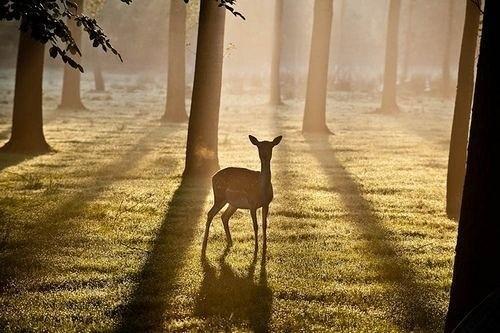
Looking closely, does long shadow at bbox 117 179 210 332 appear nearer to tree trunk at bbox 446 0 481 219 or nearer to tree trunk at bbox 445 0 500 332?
tree trunk at bbox 445 0 500 332

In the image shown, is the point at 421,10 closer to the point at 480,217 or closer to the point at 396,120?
the point at 396,120

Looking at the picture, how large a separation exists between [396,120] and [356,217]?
2161 cm

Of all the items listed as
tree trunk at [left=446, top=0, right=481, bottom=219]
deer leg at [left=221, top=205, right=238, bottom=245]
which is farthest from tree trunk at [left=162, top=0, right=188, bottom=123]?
deer leg at [left=221, top=205, right=238, bottom=245]

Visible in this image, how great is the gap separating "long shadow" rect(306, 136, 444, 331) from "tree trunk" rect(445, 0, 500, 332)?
5.14 feet

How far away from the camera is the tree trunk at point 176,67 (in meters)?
27.9

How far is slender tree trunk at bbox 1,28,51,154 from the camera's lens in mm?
17109

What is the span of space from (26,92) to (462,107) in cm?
1143

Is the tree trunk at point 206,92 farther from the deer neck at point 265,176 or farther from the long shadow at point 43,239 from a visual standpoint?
the deer neck at point 265,176

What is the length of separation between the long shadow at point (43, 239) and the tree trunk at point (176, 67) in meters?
13.6

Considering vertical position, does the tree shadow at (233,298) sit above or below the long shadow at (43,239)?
above

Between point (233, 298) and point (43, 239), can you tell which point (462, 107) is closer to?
point (233, 298)

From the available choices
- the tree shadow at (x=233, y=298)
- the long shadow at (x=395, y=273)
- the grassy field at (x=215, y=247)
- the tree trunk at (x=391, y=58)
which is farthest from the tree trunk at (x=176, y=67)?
the tree shadow at (x=233, y=298)

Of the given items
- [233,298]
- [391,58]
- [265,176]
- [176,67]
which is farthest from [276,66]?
[233,298]

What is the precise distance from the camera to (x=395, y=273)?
8172mm
